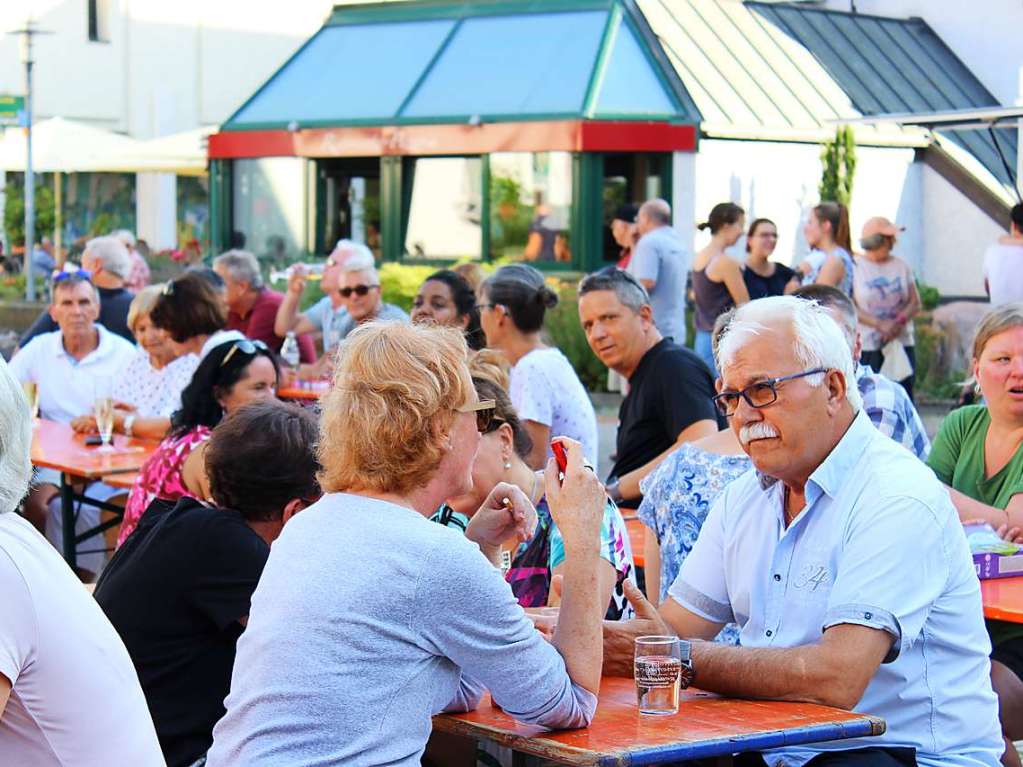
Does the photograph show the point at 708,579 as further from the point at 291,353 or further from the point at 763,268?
the point at 763,268

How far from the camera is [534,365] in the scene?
23.0ft

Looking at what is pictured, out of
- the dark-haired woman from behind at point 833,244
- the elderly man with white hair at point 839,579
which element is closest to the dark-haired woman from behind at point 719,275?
the dark-haired woman from behind at point 833,244

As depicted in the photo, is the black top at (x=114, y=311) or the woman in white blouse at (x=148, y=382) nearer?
the woman in white blouse at (x=148, y=382)

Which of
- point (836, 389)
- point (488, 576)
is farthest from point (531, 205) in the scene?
point (488, 576)

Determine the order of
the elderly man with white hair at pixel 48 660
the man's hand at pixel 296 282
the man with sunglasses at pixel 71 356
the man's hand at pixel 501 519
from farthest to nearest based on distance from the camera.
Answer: the man's hand at pixel 296 282 → the man with sunglasses at pixel 71 356 → the man's hand at pixel 501 519 → the elderly man with white hair at pixel 48 660

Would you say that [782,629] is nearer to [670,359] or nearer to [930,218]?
[670,359]

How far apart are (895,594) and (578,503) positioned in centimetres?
68

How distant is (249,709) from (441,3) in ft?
61.6

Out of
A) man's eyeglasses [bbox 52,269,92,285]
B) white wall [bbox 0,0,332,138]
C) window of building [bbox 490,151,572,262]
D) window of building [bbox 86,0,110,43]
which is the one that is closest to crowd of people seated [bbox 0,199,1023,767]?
man's eyeglasses [bbox 52,269,92,285]

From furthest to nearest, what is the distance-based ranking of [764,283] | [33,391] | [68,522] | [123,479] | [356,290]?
[764,283] → [356,290] → [33,391] → [68,522] → [123,479]

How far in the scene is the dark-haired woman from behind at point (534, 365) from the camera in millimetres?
6934

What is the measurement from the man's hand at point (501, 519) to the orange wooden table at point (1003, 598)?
→ 3.74 feet

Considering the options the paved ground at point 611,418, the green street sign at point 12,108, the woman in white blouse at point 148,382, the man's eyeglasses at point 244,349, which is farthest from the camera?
the green street sign at point 12,108

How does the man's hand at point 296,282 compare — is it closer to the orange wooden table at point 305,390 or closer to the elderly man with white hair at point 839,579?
the orange wooden table at point 305,390
